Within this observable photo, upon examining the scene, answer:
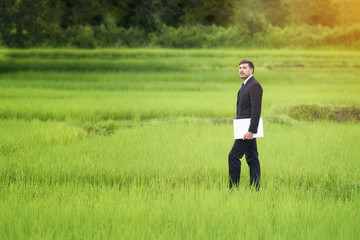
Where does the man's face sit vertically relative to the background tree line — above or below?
below

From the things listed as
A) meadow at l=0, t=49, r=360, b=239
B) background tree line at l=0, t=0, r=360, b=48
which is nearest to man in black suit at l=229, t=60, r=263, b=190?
meadow at l=0, t=49, r=360, b=239

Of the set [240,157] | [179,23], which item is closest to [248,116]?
[240,157]

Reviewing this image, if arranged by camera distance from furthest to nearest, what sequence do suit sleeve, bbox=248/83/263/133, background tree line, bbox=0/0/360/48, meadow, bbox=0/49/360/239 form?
background tree line, bbox=0/0/360/48 < suit sleeve, bbox=248/83/263/133 < meadow, bbox=0/49/360/239

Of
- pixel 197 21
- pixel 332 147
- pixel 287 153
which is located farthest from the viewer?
pixel 197 21

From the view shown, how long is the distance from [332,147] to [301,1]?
1486 centimetres

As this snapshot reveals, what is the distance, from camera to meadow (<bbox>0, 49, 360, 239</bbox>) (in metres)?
2.43

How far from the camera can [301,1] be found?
717 inches

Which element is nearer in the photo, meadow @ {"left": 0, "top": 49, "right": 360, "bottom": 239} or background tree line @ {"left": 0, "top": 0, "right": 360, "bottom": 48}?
meadow @ {"left": 0, "top": 49, "right": 360, "bottom": 239}

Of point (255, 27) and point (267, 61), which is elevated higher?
point (255, 27)

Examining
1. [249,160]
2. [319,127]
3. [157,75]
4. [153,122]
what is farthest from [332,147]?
[157,75]

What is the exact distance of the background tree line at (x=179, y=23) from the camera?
52.3 feet

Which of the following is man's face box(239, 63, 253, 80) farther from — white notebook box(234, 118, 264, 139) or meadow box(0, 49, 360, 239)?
meadow box(0, 49, 360, 239)

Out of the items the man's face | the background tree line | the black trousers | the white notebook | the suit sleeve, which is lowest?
the black trousers

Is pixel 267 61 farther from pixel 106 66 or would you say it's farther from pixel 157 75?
pixel 106 66
